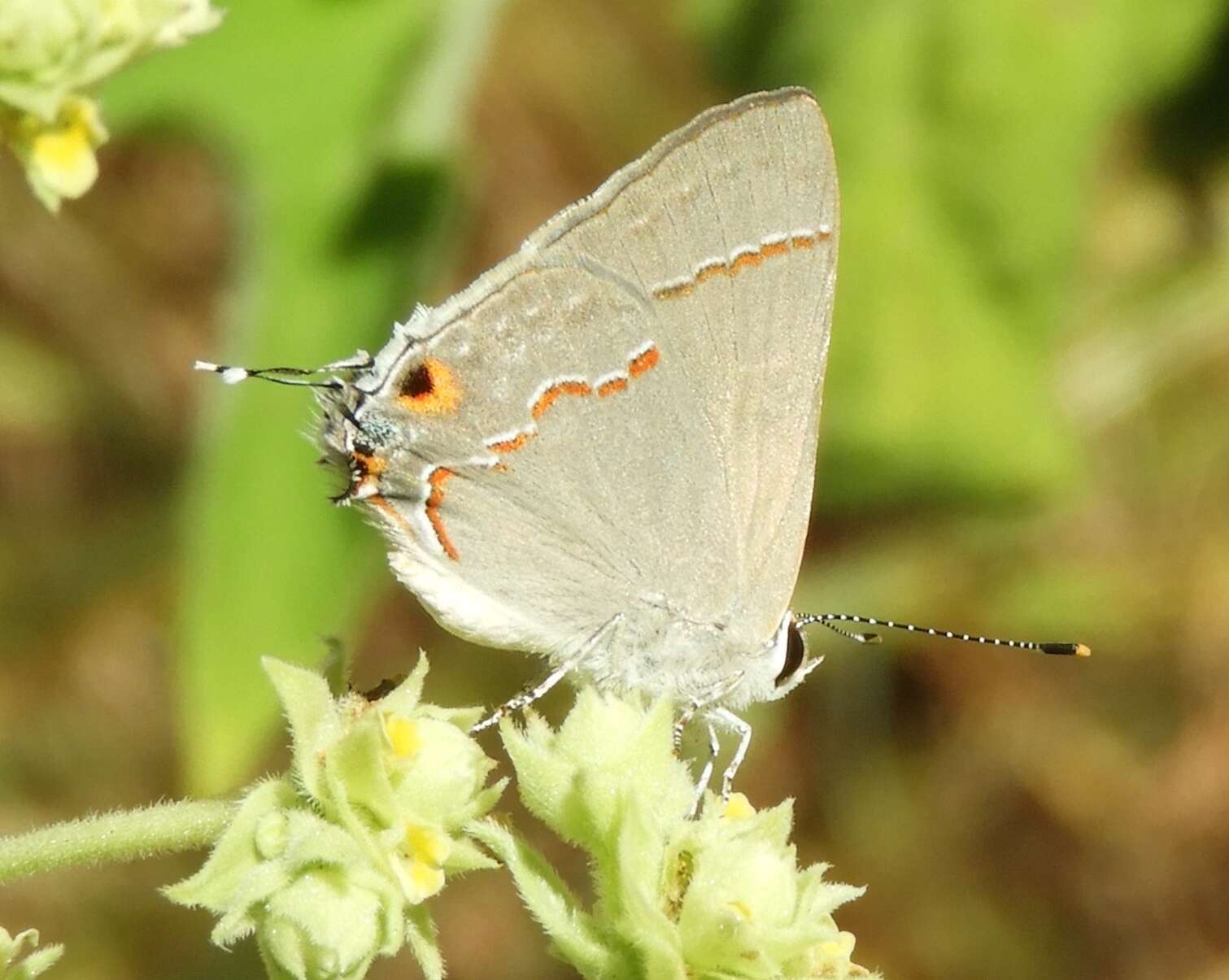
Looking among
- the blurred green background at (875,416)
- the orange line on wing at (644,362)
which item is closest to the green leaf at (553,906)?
the orange line on wing at (644,362)

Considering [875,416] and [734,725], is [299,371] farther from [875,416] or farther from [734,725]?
[875,416]

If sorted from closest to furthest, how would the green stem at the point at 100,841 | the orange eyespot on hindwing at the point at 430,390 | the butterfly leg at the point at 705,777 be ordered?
the green stem at the point at 100,841 < the butterfly leg at the point at 705,777 < the orange eyespot on hindwing at the point at 430,390

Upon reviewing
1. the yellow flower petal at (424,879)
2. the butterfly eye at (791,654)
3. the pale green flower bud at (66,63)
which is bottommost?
the yellow flower petal at (424,879)

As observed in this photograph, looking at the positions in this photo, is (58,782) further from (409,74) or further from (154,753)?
(409,74)

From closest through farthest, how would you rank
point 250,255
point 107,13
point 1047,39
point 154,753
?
point 107,13 → point 250,255 → point 1047,39 → point 154,753

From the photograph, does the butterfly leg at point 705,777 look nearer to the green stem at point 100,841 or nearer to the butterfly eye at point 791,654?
the butterfly eye at point 791,654

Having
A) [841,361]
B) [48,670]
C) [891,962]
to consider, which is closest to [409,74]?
[841,361]

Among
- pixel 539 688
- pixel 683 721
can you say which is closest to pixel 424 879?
pixel 539 688
